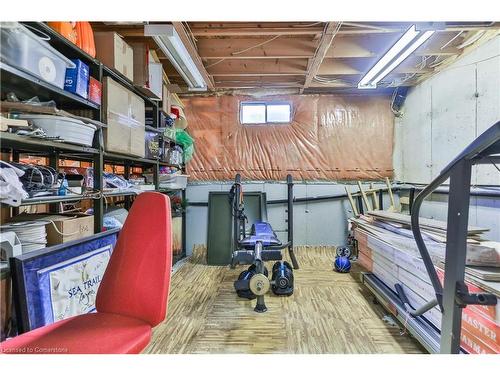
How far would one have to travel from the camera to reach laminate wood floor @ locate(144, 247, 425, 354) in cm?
188

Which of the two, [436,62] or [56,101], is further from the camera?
[436,62]

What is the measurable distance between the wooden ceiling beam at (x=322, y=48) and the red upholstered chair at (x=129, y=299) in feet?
7.58

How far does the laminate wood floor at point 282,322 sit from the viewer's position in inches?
74.2

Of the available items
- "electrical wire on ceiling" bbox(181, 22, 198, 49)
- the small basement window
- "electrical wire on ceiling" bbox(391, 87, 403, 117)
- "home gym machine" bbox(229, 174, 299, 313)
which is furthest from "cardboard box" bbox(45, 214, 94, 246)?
"electrical wire on ceiling" bbox(391, 87, 403, 117)

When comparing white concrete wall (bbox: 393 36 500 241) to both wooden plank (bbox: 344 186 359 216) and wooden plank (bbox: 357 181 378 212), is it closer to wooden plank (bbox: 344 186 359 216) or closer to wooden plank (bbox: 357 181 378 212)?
wooden plank (bbox: 357 181 378 212)

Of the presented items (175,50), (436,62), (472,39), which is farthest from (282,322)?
(436,62)

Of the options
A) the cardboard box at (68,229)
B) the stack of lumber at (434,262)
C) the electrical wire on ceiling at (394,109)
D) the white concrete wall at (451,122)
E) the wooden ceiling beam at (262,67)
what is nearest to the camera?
the stack of lumber at (434,262)

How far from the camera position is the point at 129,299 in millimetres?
1178

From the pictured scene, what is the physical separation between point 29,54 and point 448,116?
13.6ft

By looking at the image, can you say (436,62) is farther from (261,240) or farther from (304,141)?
(261,240)

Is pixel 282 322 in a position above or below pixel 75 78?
below

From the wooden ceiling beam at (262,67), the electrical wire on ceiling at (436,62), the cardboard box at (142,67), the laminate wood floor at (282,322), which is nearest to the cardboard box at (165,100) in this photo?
the cardboard box at (142,67)

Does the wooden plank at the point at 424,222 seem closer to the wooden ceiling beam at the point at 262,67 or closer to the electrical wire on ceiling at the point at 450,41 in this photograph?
the electrical wire on ceiling at the point at 450,41

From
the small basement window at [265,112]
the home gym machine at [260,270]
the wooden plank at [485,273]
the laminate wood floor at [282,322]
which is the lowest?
the laminate wood floor at [282,322]
